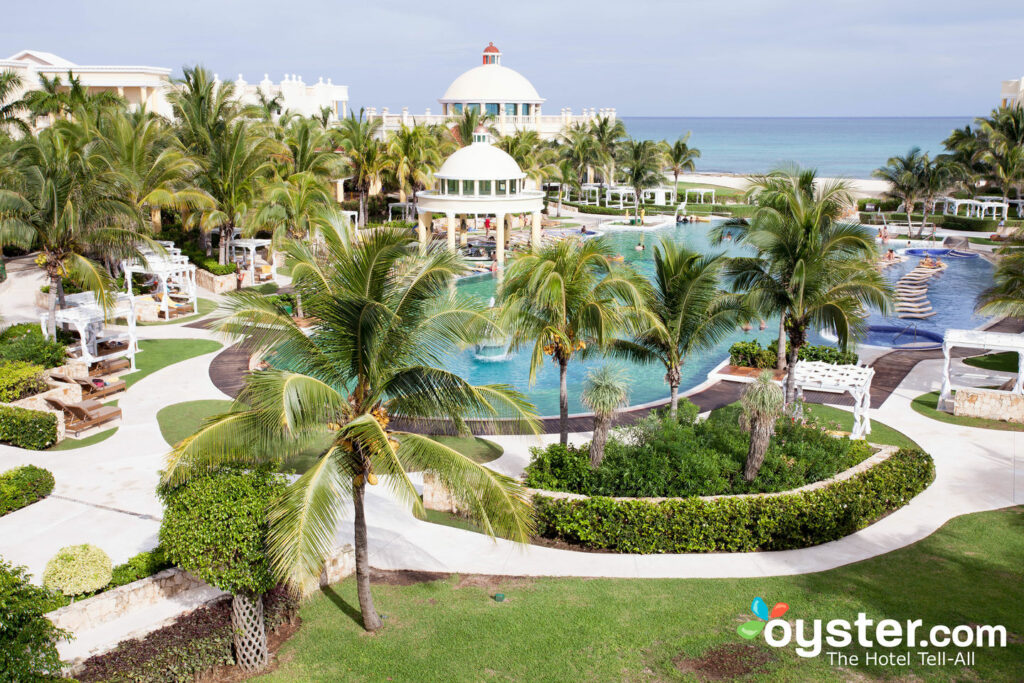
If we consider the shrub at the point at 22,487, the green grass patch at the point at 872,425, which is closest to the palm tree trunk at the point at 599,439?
the green grass patch at the point at 872,425

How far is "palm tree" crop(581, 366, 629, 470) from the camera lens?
15.0 m

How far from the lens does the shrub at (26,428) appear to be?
18406 millimetres

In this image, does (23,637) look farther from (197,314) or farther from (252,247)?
(252,247)

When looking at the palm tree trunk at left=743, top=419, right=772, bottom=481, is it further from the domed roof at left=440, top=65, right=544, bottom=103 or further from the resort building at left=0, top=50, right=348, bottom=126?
the domed roof at left=440, top=65, right=544, bottom=103

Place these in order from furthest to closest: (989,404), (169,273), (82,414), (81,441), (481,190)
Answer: (481,190) → (169,273) → (989,404) → (82,414) → (81,441)

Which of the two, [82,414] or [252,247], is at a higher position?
[252,247]

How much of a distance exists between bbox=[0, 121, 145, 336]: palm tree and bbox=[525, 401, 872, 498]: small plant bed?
14.3 meters

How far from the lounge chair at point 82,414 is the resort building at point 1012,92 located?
71.0 m

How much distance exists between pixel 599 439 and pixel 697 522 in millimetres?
2454

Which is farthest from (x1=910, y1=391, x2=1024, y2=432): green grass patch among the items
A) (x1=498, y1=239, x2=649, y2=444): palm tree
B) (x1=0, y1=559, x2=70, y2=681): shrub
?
(x1=0, y1=559, x2=70, y2=681): shrub

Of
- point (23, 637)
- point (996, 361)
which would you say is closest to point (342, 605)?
point (23, 637)

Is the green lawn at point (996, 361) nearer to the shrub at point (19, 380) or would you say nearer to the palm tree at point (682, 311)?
the palm tree at point (682, 311)

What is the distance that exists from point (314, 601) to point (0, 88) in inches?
1319

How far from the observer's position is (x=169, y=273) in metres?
30.1
